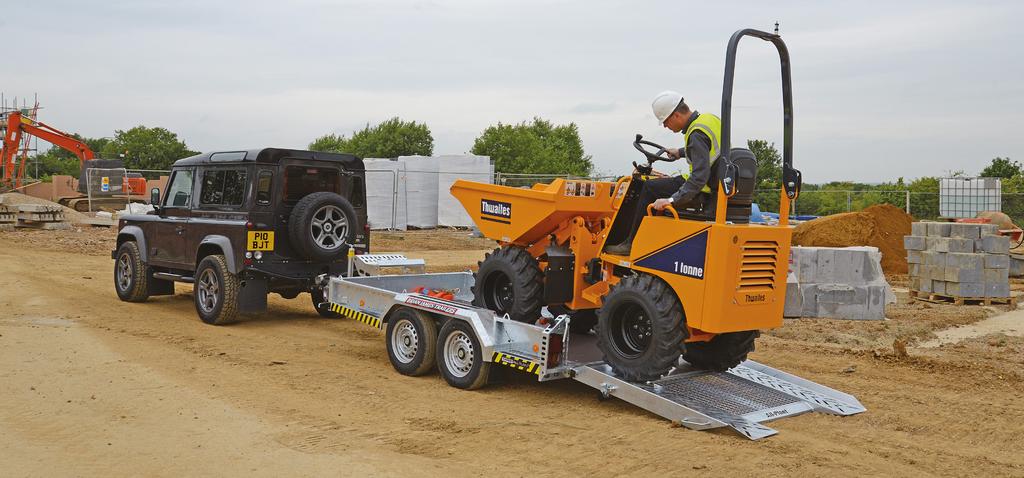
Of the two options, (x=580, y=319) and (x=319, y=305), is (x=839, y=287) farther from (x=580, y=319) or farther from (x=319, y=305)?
(x=319, y=305)

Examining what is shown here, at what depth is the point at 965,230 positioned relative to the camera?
602 inches

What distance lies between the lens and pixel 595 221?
25.7 ft

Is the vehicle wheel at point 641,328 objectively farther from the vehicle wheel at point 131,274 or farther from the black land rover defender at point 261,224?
the vehicle wheel at point 131,274

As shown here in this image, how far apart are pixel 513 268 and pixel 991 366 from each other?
5332 millimetres

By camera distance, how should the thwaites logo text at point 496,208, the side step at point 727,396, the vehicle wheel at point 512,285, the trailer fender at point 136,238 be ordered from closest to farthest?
1. the side step at point 727,396
2. the vehicle wheel at point 512,285
3. the thwaites logo text at point 496,208
4. the trailer fender at point 136,238

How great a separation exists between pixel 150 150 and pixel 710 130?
65794 mm

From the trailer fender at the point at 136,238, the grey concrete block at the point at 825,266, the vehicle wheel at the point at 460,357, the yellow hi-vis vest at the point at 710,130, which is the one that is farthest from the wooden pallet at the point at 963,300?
the trailer fender at the point at 136,238

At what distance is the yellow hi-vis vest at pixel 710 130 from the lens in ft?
21.4

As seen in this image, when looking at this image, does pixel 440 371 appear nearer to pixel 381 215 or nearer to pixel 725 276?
pixel 725 276

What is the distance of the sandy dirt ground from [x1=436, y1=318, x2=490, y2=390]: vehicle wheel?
12 centimetres

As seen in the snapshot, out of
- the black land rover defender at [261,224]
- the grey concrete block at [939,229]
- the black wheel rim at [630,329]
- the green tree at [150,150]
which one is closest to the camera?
the black wheel rim at [630,329]

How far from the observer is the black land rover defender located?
10484mm

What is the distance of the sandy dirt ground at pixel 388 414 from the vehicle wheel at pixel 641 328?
Result: 446mm

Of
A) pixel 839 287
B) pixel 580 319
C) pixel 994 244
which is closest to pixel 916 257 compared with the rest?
pixel 994 244
